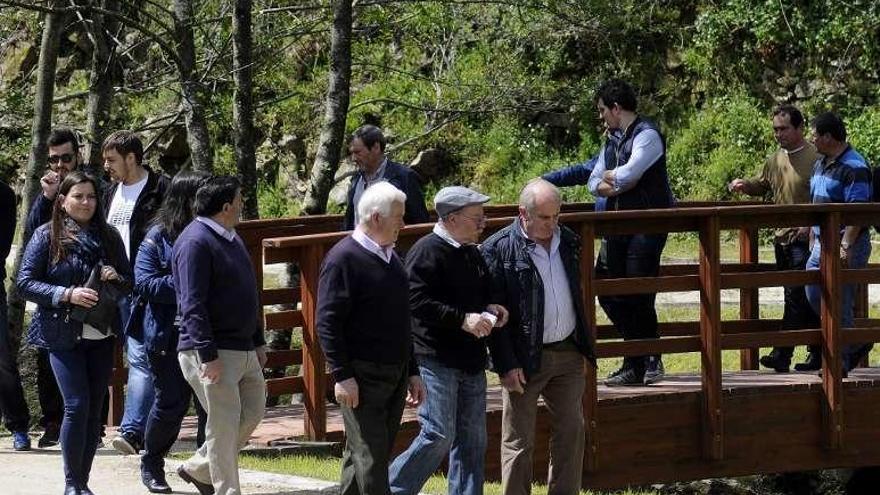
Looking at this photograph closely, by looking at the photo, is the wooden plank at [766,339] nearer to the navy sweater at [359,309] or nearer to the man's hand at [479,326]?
the man's hand at [479,326]

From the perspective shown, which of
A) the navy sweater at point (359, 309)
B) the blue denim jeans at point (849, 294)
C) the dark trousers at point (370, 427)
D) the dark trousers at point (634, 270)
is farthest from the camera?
the blue denim jeans at point (849, 294)

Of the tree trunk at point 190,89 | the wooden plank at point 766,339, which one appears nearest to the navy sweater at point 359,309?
the wooden plank at point 766,339

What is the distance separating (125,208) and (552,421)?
2.73 m

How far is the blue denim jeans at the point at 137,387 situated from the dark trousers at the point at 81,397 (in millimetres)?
629

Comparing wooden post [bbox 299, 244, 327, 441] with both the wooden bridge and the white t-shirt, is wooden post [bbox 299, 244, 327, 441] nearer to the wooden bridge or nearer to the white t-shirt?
the wooden bridge

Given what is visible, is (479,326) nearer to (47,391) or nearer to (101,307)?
(101,307)

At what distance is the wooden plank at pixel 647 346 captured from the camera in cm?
1028

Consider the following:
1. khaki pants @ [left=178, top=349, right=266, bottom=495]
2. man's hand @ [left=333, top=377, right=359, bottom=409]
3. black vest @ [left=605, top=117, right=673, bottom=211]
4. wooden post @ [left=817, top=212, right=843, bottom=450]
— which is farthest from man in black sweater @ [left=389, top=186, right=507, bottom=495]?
wooden post @ [left=817, top=212, right=843, bottom=450]

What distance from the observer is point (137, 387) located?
9172mm

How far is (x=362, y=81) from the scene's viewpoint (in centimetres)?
2461

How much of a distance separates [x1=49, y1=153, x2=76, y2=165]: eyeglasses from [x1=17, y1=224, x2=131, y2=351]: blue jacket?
1347 millimetres

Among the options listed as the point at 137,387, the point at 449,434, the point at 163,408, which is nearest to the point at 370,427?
the point at 449,434

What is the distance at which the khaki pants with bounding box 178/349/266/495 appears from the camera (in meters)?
7.63

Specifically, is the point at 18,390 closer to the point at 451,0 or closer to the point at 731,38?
the point at 451,0
